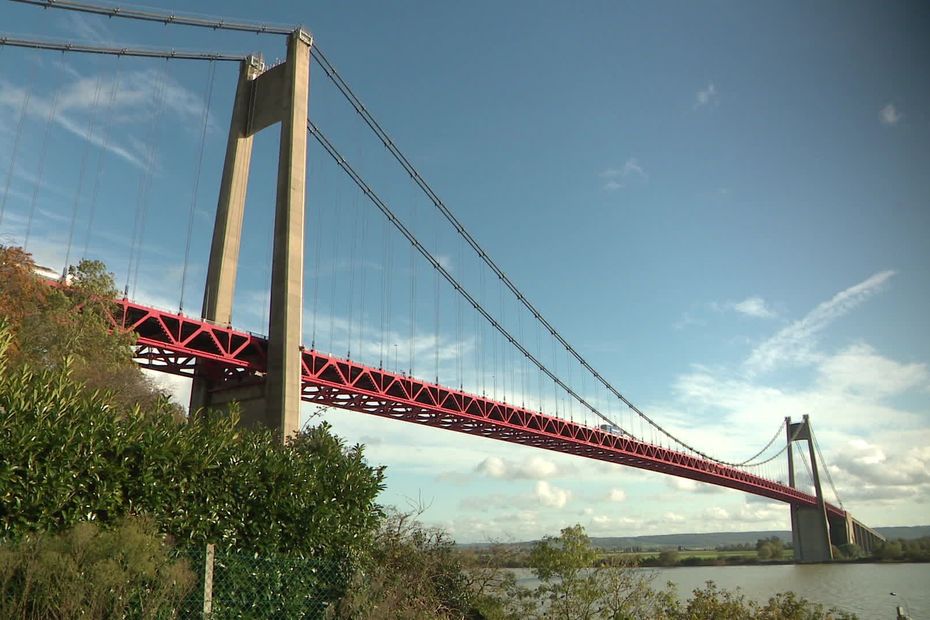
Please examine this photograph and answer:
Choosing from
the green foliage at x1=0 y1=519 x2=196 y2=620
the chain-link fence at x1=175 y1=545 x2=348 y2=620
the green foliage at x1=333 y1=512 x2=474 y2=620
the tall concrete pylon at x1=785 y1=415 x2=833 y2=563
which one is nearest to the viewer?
the green foliage at x1=0 y1=519 x2=196 y2=620

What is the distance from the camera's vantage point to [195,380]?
33.0 m

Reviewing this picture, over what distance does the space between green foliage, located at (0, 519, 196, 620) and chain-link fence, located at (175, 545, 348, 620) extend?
0.70 feet

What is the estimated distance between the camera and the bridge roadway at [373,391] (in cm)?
2783

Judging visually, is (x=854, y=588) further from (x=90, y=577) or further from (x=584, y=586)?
(x=90, y=577)

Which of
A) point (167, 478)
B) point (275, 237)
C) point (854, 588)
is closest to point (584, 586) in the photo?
point (167, 478)

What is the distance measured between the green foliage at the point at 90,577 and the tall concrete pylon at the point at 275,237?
20079mm

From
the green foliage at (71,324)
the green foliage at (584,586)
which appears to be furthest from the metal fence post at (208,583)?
the green foliage at (71,324)

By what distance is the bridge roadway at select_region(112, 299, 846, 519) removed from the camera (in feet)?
91.3

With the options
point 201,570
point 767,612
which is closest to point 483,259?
point 767,612

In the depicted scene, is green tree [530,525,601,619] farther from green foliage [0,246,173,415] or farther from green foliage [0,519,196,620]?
green foliage [0,246,173,415]

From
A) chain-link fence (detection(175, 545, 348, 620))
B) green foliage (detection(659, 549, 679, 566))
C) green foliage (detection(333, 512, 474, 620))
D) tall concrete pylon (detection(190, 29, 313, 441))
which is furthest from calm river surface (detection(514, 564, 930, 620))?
chain-link fence (detection(175, 545, 348, 620))

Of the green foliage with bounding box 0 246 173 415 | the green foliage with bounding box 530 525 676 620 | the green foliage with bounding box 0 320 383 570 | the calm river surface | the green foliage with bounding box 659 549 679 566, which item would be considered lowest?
the calm river surface

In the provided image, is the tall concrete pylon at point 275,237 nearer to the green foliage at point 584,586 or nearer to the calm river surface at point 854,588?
the calm river surface at point 854,588

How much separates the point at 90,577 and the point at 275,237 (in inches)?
963
